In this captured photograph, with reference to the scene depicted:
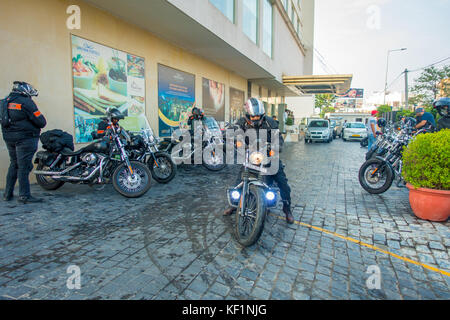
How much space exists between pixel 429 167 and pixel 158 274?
4.25 metres

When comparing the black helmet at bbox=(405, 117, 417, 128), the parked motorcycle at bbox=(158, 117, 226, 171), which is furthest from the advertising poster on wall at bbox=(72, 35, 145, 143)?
the black helmet at bbox=(405, 117, 417, 128)

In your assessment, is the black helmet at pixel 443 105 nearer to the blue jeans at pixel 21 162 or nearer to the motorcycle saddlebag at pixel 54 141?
the motorcycle saddlebag at pixel 54 141

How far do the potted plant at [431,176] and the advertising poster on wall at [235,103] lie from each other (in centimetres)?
1169

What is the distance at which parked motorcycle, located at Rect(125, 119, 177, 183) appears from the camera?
6422mm

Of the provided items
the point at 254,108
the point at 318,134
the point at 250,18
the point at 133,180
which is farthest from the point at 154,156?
the point at 318,134

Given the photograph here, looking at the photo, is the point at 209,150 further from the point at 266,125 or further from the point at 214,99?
the point at 214,99

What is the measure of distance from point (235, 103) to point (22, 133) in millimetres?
13112

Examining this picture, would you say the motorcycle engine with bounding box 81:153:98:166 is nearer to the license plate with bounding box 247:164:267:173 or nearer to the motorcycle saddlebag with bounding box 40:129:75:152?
the motorcycle saddlebag with bounding box 40:129:75:152

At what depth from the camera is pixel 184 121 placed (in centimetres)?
1147

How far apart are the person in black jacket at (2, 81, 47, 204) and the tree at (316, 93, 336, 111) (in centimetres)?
6345

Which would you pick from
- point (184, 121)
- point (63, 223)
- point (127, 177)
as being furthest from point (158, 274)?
point (184, 121)

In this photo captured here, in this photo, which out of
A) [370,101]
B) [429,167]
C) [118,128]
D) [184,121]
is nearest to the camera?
[429,167]
